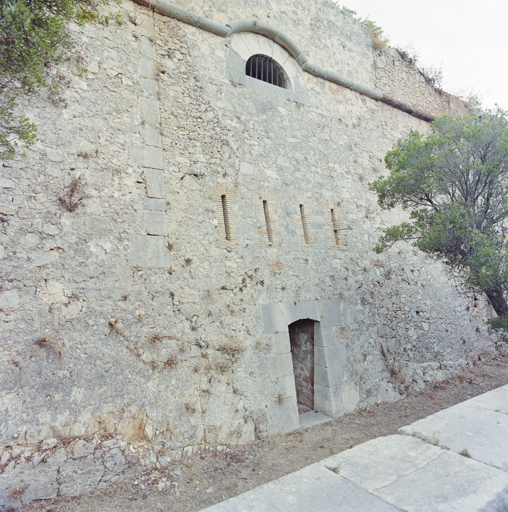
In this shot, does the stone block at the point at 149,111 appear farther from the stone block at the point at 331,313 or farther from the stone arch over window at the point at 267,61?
the stone block at the point at 331,313

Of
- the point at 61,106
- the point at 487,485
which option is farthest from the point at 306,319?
the point at 61,106

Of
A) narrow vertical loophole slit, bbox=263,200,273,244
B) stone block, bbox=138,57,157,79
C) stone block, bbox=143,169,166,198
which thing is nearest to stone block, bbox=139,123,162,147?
stone block, bbox=143,169,166,198

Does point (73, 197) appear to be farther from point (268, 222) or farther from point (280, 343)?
point (280, 343)

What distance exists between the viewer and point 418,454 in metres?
2.40

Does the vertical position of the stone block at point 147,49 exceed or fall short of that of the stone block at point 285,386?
it exceeds it

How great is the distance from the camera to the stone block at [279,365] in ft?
15.6

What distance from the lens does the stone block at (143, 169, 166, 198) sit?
4203 millimetres

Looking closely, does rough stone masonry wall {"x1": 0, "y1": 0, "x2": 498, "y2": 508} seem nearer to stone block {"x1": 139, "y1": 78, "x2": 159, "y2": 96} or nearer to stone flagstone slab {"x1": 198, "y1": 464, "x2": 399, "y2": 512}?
stone block {"x1": 139, "y1": 78, "x2": 159, "y2": 96}

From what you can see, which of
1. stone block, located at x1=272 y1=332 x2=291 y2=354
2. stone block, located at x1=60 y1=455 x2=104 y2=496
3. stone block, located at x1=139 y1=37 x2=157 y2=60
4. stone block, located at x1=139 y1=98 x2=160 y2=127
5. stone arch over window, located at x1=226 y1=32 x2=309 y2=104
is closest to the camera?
stone block, located at x1=60 y1=455 x2=104 y2=496

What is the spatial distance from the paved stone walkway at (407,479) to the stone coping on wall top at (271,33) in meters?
5.68

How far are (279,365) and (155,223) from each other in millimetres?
2581

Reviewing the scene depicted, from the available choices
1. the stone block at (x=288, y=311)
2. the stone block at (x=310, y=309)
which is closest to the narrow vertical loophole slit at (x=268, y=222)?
the stone block at (x=288, y=311)

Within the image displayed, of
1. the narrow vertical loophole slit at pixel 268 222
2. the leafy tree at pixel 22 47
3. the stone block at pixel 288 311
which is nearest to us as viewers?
the leafy tree at pixel 22 47

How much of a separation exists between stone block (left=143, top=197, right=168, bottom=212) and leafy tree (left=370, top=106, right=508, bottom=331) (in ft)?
12.1
